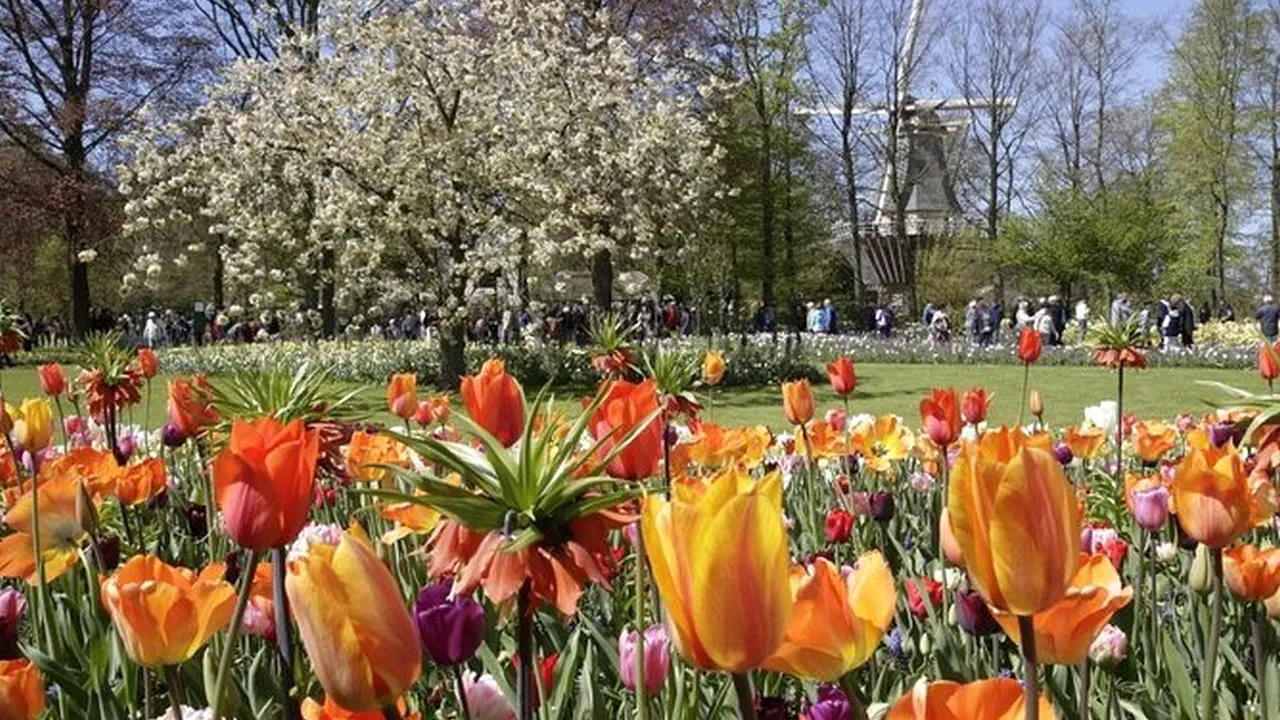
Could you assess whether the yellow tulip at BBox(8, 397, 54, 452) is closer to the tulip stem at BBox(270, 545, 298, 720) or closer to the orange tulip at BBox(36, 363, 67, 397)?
the orange tulip at BBox(36, 363, 67, 397)

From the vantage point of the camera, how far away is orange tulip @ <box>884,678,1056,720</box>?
78cm

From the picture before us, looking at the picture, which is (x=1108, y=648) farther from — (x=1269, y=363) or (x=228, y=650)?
(x=1269, y=363)

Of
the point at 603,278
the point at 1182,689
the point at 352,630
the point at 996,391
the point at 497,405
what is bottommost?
the point at 996,391

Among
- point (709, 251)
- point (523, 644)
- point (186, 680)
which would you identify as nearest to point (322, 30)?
point (709, 251)

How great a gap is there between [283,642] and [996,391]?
15.4 meters

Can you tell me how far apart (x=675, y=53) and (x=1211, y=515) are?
2708cm

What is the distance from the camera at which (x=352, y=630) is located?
87 centimetres

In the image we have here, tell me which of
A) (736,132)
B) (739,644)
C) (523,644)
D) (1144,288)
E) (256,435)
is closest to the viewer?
(739,644)

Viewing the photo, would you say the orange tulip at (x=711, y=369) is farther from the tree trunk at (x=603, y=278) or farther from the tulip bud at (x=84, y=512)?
the tree trunk at (x=603, y=278)

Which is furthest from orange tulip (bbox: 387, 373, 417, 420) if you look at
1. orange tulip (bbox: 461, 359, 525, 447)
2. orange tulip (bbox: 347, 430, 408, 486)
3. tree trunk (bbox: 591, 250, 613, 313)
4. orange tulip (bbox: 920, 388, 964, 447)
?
tree trunk (bbox: 591, 250, 613, 313)

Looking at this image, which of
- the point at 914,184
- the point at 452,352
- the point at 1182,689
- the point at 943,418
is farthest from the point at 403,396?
the point at 914,184

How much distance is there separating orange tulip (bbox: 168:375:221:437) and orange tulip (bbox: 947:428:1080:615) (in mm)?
1751

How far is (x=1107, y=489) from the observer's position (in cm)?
398

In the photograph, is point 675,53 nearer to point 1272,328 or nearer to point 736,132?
point 736,132
